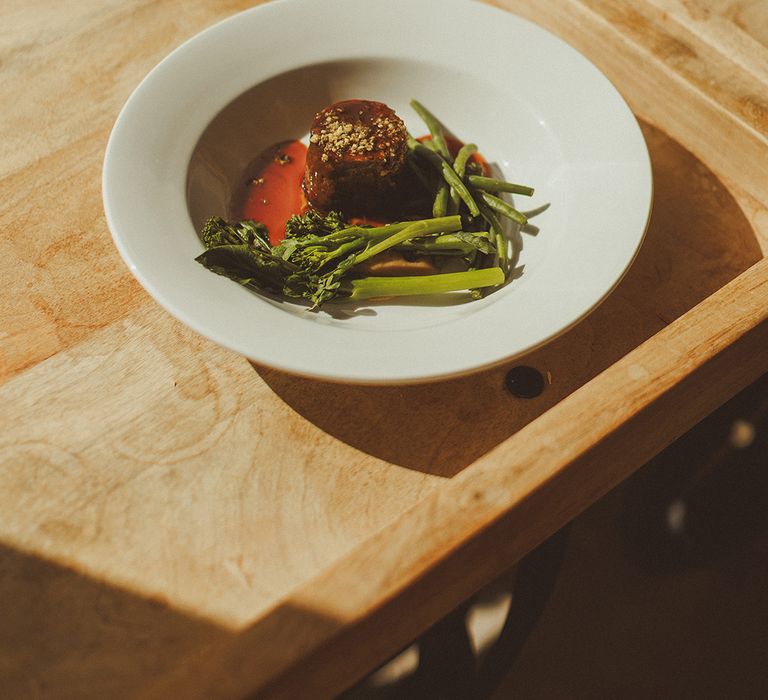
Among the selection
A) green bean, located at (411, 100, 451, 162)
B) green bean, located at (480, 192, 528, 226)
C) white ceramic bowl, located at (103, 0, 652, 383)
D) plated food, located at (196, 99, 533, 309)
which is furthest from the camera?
green bean, located at (411, 100, 451, 162)

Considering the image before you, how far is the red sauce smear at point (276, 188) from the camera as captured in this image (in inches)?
58.1

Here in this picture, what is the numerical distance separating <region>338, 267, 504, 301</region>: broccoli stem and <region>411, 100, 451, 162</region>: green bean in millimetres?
349

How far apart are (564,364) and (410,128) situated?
0.74 meters

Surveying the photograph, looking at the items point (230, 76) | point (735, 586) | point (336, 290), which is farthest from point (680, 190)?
point (735, 586)

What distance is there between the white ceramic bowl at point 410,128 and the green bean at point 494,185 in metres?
0.05

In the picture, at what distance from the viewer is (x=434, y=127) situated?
1.58 m

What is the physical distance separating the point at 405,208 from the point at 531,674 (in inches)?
54.2

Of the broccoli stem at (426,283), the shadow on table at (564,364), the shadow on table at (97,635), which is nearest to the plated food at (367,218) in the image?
the broccoli stem at (426,283)

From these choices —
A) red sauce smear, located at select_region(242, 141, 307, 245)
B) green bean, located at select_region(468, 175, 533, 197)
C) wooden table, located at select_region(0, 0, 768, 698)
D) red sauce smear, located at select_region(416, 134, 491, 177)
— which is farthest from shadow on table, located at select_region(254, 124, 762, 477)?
red sauce smear, located at select_region(242, 141, 307, 245)

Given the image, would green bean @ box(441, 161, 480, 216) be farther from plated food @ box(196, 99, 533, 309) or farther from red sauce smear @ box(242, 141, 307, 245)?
red sauce smear @ box(242, 141, 307, 245)

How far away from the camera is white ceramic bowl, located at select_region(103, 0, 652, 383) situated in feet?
3.59

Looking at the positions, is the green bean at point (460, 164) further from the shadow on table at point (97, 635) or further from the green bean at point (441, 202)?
the shadow on table at point (97, 635)

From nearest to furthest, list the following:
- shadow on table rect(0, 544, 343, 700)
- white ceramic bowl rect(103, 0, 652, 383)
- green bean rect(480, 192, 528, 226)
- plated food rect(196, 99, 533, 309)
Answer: shadow on table rect(0, 544, 343, 700) → white ceramic bowl rect(103, 0, 652, 383) → plated food rect(196, 99, 533, 309) → green bean rect(480, 192, 528, 226)

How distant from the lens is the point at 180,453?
1106 millimetres
